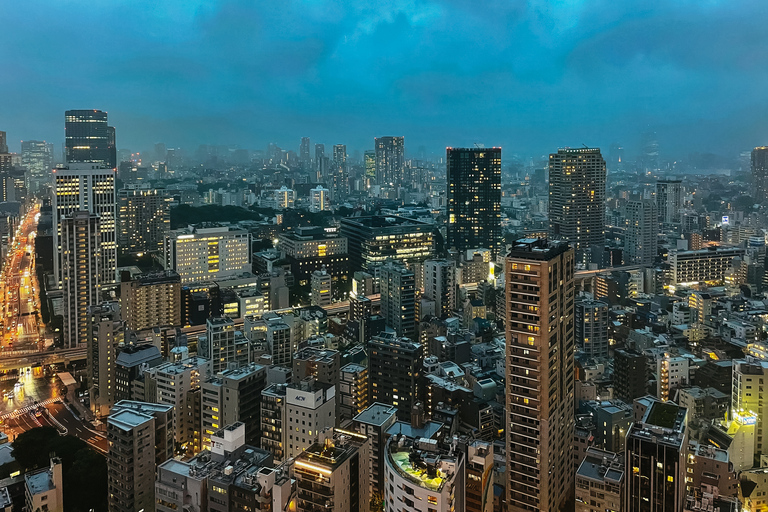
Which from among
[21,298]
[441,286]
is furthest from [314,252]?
[21,298]

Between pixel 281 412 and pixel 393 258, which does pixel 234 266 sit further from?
pixel 281 412

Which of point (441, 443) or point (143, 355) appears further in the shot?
point (143, 355)

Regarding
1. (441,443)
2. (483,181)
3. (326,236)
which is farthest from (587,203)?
(441,443)

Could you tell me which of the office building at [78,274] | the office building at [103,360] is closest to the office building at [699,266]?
the office building at [103,360]

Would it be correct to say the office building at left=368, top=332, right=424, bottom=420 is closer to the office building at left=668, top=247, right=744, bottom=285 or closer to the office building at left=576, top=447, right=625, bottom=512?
the office building at left=576, top=447, right=625, bottom=512

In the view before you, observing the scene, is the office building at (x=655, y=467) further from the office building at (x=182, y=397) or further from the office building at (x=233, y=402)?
the office building at (x=182, y=397)

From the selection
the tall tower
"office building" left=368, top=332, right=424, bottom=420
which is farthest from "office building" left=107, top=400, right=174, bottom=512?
the tall tower

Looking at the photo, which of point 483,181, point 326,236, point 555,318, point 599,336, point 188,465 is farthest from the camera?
point 483,181
